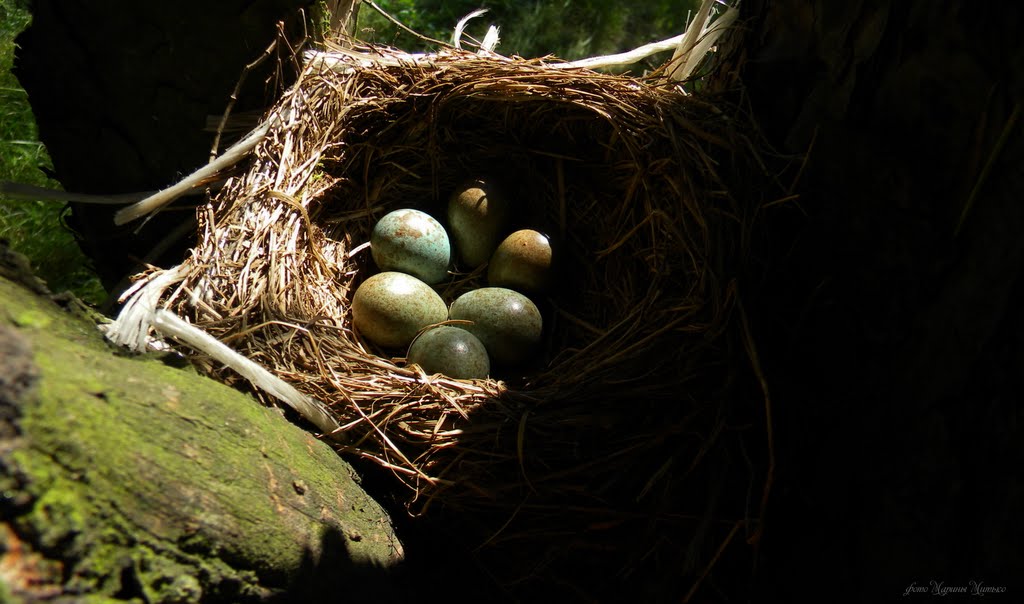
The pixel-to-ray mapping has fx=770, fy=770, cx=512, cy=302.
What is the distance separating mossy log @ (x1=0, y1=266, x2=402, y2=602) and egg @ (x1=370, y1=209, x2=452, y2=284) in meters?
1.06

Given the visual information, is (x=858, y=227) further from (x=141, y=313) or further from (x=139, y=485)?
(x=141, y=313)

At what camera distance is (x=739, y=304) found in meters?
1.97

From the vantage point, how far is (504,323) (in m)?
2.53

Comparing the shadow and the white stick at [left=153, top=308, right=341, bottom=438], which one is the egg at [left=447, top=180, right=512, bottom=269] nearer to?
the white stick at [left=153, top=308, right=341, bottom=438]

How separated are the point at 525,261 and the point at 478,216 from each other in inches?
10.5

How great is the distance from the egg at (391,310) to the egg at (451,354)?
0.27ft

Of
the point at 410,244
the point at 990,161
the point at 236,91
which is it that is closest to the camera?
the point at 990,161

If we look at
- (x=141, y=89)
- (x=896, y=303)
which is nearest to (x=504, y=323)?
(x=896, y=303)

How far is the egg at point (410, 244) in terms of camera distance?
2670 millimetres

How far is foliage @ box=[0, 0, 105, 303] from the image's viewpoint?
3.07 metres

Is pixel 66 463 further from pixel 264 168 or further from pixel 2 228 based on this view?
pixel 2 228

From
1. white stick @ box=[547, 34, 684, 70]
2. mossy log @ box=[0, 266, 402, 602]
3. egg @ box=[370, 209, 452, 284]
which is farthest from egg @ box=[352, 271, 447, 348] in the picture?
white stick @ box=[547, 34, 684, 70]

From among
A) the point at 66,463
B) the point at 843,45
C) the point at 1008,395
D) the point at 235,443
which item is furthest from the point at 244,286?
the point at 1008,395

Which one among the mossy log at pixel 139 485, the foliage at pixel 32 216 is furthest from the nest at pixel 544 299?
the foliage at pixel 32 216
